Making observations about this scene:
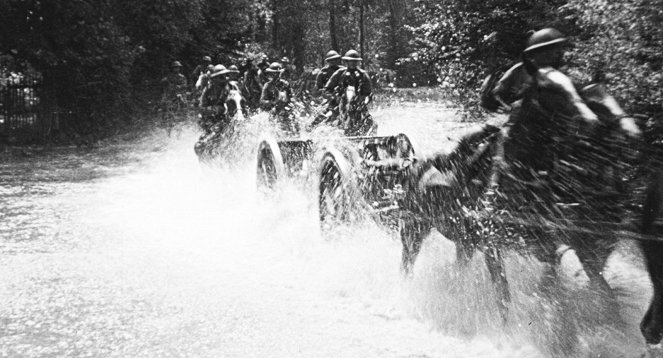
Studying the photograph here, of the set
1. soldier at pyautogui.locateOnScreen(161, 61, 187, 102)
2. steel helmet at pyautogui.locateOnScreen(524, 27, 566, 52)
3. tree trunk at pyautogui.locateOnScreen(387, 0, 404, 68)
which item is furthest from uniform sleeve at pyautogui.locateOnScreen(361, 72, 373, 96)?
tree trunk at pyautogui.locateOnScreen(387, 0, 404, 68)

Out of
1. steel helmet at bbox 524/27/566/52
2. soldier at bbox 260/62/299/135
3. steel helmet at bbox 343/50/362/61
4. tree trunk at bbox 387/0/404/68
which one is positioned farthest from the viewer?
tree trunk at bbox 387/0/404/68

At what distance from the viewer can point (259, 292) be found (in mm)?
5809

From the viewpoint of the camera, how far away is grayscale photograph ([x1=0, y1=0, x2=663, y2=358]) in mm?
4211

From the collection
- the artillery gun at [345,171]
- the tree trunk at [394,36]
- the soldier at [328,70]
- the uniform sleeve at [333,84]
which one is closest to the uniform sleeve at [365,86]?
the uniform sleeve at [333,84]

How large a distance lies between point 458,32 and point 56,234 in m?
9.05

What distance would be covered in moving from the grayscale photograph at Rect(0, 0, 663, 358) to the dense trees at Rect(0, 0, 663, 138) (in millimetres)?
55

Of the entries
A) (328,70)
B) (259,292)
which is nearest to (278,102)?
(328,70)

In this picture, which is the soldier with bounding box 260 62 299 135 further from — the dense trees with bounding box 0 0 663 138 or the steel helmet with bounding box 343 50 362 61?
the steel helmet with bounding box 343 50 362 61

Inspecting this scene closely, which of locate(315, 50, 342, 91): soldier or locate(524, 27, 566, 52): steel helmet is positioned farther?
locate(315, 50, 342, 91): soldier

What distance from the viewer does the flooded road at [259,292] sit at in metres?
4.48

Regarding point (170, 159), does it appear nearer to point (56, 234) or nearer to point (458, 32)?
point (458, 32)

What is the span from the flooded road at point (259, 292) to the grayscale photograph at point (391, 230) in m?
0.02

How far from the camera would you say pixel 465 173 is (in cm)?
491

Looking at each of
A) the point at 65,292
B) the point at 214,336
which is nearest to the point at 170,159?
the point at 65,292
